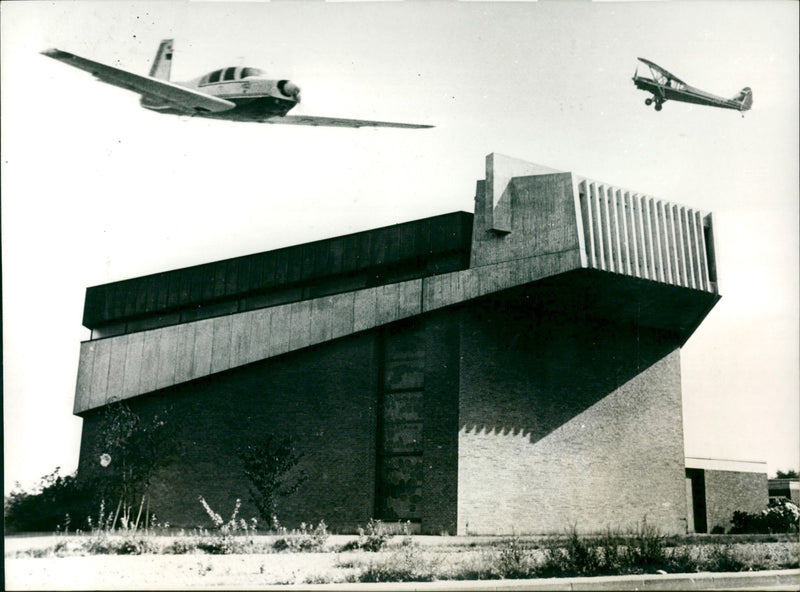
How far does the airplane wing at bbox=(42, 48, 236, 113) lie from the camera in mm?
13914

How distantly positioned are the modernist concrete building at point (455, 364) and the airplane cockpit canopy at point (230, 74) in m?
8.02

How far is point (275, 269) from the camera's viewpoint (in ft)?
86.5

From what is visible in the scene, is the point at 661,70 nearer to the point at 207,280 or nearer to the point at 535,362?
the point at 535,362

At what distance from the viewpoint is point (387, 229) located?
80.5ft

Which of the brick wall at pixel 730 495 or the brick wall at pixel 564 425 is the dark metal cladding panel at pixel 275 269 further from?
the brick wall at pixel 730 495

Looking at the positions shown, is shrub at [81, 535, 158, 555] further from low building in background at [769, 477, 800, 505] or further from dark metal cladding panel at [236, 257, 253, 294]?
low building in background at [769, 477, 800, 505]

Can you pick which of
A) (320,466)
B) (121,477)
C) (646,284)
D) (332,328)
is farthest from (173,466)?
(646,284)

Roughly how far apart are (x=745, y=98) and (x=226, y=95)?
10.3 metres

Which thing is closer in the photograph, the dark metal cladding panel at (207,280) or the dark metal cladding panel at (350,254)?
the dark metal cladding panel at (350,254)

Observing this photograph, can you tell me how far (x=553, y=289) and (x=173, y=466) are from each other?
13052 millimetres

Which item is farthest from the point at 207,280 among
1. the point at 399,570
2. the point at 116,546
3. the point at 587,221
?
the point at 399,570

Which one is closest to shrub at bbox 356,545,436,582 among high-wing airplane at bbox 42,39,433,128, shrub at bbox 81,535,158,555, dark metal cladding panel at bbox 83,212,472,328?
shrub at bbox 81,535,158,555

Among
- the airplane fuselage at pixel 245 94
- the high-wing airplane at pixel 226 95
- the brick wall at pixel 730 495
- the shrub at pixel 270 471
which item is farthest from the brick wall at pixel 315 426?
the brick wall at pixel 730 495

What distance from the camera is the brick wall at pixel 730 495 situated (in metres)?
30.5
